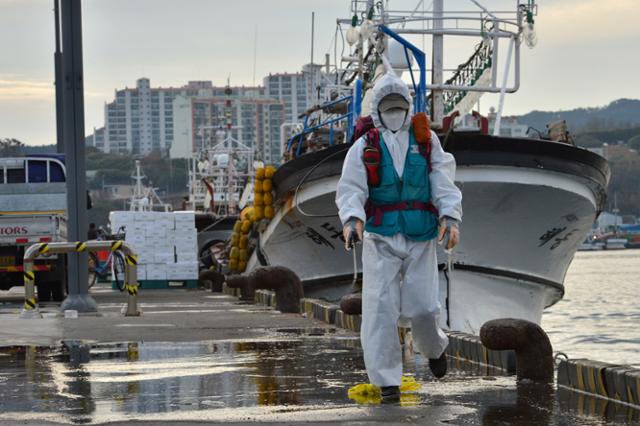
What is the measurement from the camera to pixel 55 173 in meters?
23.3

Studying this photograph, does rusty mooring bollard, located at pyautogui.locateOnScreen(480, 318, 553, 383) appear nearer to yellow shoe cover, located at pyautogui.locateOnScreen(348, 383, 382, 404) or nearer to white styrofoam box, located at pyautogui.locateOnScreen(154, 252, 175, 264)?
yellow shoe cover, located at pyautogui.locateOnScreen(348, 383, 382, 404)

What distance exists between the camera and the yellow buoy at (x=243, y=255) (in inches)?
1112

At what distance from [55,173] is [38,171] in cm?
31

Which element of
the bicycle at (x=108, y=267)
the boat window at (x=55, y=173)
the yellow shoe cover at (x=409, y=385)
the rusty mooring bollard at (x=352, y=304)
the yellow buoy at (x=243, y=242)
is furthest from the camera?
the yellow buoy at (x=243, y=242)

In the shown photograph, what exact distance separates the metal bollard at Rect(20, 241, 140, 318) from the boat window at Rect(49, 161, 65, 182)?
299 inches

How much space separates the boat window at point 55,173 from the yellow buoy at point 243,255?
5.85 meters

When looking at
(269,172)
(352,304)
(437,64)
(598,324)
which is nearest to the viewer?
(352,304)

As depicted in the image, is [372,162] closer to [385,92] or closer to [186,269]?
[385,92]

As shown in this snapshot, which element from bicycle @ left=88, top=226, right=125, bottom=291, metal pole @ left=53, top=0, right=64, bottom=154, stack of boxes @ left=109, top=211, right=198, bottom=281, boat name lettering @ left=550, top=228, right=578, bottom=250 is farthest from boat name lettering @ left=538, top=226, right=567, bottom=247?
stack of boxes @ left=109, top=211, right=198, bottom=281

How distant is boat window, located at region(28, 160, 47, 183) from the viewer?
2309 cm

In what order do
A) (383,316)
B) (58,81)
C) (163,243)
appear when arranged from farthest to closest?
(163,243)
(58,81)
(383,316)

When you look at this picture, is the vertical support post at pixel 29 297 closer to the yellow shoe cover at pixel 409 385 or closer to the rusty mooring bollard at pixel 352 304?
the rusty mooring bollard at pixel 352 304

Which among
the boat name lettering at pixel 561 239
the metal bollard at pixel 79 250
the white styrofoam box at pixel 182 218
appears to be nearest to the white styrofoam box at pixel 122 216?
the white styrofoam box at pixel 182 218

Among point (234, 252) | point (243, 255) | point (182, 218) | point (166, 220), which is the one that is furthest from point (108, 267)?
point (243, 255)
